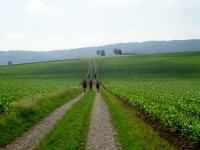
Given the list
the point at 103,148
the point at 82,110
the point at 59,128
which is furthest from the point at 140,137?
the point at 82,110

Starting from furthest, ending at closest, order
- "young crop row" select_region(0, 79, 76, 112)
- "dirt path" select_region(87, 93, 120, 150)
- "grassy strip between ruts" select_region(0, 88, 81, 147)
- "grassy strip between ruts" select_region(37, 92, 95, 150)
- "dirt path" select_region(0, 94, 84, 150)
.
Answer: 1. "young crop row" select_region(0, 79, 76, 112)
2. "grassy strip between ruts" select_region(0, 88, 81, 147)
3. "dirt path" select_region(0, 94, 84, 150)
4. "grassy strip between ruts" select_region(37, 92, 95, 150)
5. "dirt path" select_region(87, 93, 120, 150)

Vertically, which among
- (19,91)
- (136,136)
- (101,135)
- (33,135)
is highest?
(136,136)

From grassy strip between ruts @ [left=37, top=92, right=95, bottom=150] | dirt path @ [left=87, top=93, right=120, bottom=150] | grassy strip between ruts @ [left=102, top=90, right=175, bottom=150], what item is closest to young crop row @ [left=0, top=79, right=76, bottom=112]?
grassy strip between ruts @ [left=37, top=92, right=95, bottom=150]

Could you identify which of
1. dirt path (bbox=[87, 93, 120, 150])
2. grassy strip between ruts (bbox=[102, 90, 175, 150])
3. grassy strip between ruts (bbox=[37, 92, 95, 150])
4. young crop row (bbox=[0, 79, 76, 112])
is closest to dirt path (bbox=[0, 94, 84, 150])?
grassy strip between ruts (bbox=[37, 92, 95, 150])

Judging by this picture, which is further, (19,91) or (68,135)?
(19,91)

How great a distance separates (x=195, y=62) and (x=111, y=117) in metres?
121

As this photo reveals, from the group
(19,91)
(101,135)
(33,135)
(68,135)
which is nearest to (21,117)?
(33,135)

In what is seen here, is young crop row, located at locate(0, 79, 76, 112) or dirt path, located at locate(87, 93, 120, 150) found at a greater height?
dirt path, located at locate(87, 93, 120, 150)

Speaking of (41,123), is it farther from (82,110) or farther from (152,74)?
(152,74)

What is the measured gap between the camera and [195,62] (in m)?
145

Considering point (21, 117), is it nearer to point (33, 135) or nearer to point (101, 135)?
point (33, 135)

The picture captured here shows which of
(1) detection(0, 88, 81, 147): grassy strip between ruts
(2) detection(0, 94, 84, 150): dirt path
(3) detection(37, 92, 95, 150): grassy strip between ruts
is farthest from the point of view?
(1) detection(0, 88, 81, 147): grassy strip between ruts

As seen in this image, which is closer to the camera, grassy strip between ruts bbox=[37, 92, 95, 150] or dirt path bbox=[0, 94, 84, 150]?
grassy strip between ruts bbox=[37, 92, 95, 150]

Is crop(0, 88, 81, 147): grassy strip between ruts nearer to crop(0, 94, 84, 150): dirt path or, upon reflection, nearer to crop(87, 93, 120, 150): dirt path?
crop(0, 94, 84, 150): dirt path
